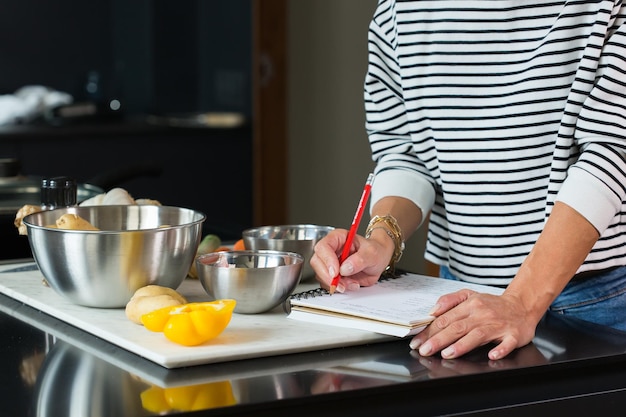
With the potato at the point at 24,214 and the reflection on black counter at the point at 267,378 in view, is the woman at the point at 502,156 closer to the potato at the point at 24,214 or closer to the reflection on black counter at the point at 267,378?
the reflection on black counter at the point at 267,378

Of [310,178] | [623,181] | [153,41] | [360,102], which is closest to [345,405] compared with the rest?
[623,181]

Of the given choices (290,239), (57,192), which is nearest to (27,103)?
(57,192)

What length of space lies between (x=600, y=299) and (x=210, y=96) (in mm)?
3298

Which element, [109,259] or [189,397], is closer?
[189,397]

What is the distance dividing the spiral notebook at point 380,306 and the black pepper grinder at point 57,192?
47 centimetres

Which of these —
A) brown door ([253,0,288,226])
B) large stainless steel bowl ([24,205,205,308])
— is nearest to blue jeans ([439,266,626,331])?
large stainless steel bowl ([24,205,205,308])

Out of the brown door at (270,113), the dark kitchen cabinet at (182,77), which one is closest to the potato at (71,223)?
the dark kitchen cabinet at (182,77)

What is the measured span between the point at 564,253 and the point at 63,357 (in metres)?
0.66

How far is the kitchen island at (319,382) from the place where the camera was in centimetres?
95

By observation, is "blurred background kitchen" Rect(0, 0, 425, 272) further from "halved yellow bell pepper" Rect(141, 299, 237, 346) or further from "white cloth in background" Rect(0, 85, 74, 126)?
"halved yellow bell pepper" Rect(141, 299, 237, 346)

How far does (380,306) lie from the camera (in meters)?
1.22

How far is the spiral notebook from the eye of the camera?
115 centimetres

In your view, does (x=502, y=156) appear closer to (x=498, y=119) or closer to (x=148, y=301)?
(x=498, y=119)

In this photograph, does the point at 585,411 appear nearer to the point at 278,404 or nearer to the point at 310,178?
the point at 278,404
